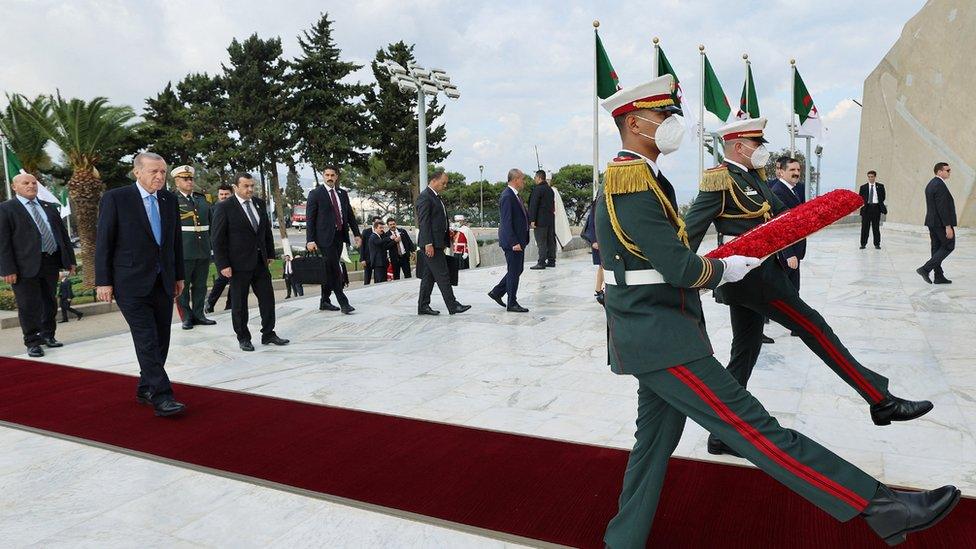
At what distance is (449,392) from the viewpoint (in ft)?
16.5

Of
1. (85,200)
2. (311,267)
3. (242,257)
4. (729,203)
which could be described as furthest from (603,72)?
(85,200)

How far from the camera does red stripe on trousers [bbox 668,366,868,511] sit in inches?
87.4

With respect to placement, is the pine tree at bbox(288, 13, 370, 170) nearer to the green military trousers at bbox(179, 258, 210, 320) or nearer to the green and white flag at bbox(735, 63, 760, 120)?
the green and white flag at bbox(735, 63, 760, 120)

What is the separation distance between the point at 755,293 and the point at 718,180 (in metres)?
0.74

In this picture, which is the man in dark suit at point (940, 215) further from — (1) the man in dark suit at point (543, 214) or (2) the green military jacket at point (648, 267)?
(2) the green military jacket at point (648, 267)

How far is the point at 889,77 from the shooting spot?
80.1ft

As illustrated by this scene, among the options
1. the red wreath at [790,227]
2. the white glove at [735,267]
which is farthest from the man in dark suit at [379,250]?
the white glove at [735,267]

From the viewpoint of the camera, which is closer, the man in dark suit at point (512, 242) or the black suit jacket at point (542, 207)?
the man in dark suit at point (512, 242)

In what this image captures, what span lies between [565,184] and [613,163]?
6034 cm

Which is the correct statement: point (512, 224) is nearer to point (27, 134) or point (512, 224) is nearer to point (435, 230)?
point (435, 230)

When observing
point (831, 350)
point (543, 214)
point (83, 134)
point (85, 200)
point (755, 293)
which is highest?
point (83, 134)

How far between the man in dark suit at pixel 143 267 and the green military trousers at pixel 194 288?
3.29 m

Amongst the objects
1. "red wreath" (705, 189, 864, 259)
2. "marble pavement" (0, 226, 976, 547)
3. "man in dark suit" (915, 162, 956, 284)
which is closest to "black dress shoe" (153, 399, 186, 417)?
"marble pavement" (0, 226, 976, 547)

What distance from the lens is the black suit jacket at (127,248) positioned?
4.65 meters
